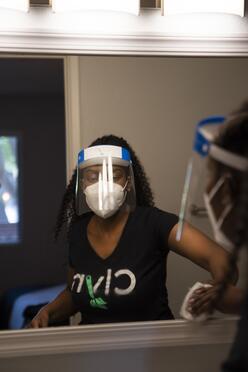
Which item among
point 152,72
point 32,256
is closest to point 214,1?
point 152,72

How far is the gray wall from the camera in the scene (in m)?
1.05

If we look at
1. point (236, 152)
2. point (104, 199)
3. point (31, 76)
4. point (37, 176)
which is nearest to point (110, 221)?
point (104, 199)

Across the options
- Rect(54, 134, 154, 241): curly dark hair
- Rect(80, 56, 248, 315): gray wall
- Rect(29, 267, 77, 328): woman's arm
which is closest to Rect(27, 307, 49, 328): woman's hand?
Rect(29, 267, 77, 328): woman's arm

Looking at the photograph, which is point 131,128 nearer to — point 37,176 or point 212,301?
point 37,176

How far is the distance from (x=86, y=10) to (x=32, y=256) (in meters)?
0.55

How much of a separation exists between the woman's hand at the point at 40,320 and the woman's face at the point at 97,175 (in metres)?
0.28

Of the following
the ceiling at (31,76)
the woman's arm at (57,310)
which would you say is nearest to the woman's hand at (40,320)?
the woman's arm at (57,310)

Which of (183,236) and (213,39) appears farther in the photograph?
(213,39)

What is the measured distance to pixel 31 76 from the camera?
40.1 inches

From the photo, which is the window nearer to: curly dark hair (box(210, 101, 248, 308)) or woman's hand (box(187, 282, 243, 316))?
woman's hand (box(187, 282, 243, 316))

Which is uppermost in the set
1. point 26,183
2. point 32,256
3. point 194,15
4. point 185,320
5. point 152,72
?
point 194,15

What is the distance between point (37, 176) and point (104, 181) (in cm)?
15

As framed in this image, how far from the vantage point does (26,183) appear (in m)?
1.02

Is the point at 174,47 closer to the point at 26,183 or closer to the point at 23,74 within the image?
the point at 23,74
